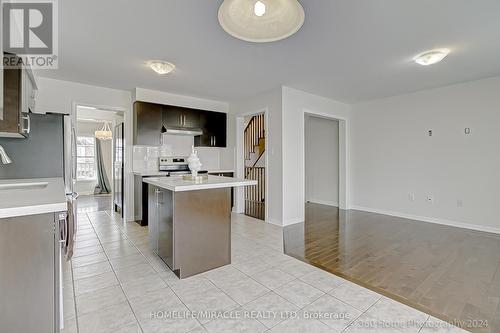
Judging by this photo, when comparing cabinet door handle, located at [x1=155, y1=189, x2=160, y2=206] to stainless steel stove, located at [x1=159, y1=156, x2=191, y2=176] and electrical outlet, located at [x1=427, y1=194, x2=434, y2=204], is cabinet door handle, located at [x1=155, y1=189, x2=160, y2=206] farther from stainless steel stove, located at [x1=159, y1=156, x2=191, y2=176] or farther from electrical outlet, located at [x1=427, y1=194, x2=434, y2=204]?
electrical outlet, located at [x1=427, y1=194, x2=434, y2=204]

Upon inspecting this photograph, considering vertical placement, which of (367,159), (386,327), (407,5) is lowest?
(386,327)

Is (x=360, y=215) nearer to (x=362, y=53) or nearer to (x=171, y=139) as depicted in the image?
(x=362, y=53)

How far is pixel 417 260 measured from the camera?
275 cm

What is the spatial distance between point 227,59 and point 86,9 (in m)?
1.54

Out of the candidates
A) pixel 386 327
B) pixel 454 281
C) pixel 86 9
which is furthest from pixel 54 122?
→ pixel 454 281

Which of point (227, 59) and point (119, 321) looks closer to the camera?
point (119, 321)

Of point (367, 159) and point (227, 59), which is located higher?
Answer: point (227, 59)

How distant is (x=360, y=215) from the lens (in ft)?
16.5

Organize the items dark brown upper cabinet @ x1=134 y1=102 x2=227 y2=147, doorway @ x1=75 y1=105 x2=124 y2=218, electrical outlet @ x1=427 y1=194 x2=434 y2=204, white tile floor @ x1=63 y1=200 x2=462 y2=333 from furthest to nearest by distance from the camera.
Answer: doorway @ x1=75 y1=105 x2=124 y2=218 → electrical outlet @ x1=427 y1=194 x2=434 y2=204 → dark brown upper cabinet @ x1=134 y1=102 x2=227 y2=147 → white tile floor @ x1=63 y1=200 x2=462 y2=333

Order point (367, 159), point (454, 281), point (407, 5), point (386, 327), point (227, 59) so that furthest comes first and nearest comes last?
point (367, 159), point (227, 59), point (454, 281), point (407, 5), point (386, 327)

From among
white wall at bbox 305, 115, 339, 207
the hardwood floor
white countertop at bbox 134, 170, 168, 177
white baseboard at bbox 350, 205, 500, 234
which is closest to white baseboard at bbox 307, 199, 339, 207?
white wall at bbox 305, 115, 339, 207

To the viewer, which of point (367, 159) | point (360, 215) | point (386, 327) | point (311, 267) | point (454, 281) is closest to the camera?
point (386, 327)

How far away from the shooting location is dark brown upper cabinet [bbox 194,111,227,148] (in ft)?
16.8

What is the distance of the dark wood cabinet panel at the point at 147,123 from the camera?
4.32 metres
